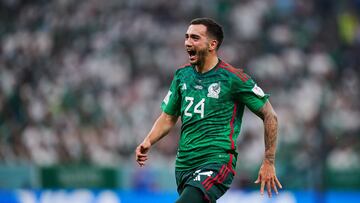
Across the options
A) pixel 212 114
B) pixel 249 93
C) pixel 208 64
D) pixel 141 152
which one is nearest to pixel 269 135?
pixel 249 93

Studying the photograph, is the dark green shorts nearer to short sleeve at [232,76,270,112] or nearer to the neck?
A: short sleeve at [232,76,270,112]

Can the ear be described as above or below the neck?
above

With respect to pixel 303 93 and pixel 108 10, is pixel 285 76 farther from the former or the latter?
pixel 108 10

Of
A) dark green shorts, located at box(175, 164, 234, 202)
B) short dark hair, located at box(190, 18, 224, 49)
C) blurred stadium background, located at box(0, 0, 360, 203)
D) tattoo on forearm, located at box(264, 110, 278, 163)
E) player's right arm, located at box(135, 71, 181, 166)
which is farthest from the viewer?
blurred stadium background, located at box(0, 0, 360, 203)

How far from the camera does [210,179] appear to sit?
6.98m

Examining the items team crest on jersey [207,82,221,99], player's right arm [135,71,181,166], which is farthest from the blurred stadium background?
team crest on jersey [207,82,221,99]

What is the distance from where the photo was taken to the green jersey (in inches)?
281

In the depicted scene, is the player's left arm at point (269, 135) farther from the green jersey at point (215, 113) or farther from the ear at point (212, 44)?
the ear at point (212, 44)

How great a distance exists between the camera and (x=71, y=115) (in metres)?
16.8

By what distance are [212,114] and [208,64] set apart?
1.34 feet

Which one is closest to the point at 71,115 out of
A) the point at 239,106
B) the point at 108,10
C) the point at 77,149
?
the point at 77,149

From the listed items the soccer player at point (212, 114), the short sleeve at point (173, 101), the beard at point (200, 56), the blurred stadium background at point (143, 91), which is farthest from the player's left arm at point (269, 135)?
the blurred stadium background at point (143, 91)

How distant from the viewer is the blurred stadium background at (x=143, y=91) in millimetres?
15031

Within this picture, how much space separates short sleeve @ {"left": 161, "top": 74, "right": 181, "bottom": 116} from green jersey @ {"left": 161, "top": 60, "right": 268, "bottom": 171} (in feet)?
0.61
